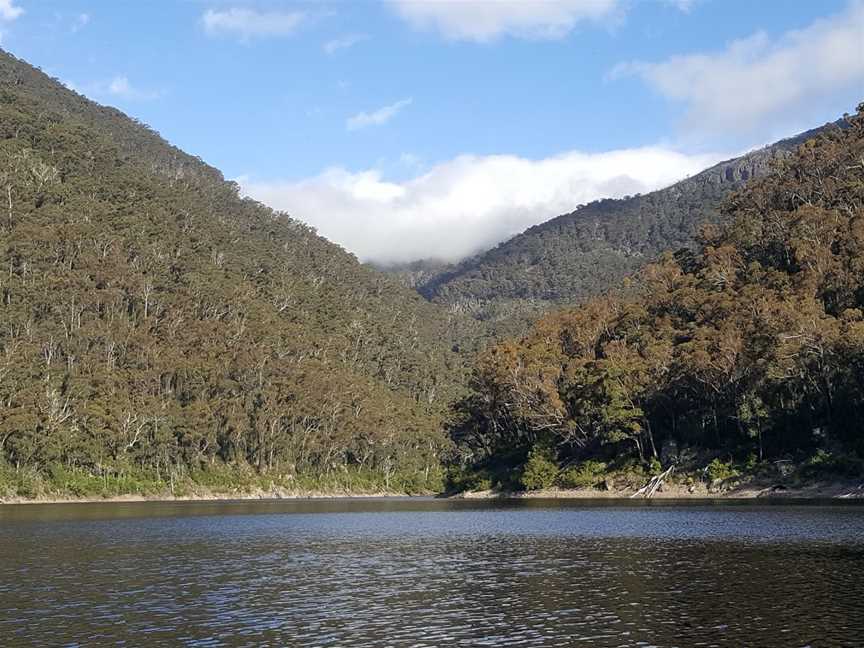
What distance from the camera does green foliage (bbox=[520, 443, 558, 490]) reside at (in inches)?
4190

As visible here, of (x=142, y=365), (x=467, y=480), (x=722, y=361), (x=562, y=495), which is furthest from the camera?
(x=142, y=365)

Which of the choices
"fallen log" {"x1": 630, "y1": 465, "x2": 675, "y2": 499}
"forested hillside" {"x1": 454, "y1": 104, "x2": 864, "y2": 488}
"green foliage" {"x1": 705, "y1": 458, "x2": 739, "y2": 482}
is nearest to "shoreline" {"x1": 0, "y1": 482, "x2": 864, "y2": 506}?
"fallen log" {"x1": 630, "y1": 465, "x2": 675, "y2": 499}

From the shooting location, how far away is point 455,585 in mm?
33125

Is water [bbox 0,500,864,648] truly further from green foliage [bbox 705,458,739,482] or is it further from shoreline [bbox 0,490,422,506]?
shoreline [bbox 0,490,422,506]

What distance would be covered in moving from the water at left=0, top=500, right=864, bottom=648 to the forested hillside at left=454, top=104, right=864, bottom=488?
93.8ft

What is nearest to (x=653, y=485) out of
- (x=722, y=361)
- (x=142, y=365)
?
(x=722, y=361)

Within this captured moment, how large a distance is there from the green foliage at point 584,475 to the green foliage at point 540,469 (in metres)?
1.39

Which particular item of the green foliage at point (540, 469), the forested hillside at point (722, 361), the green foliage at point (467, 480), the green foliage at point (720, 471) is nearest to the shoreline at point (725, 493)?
the green foliage at point (540, 469)

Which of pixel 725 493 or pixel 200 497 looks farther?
pixel 200 497

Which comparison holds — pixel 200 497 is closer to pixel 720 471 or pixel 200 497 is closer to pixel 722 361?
pixel 720 471

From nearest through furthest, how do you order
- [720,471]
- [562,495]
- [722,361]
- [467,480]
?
[720,471] → [722,361] → [562,495] → [467,480]

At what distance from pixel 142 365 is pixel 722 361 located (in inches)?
3675

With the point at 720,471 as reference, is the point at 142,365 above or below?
above

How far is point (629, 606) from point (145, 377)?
12385 centimetres
